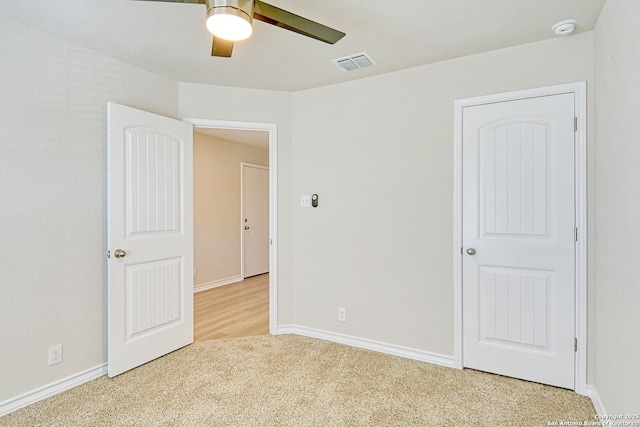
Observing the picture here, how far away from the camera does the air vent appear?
8.29 feet

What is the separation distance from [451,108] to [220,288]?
4110 millimetres

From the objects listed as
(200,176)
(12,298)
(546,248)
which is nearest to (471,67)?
(546,248)

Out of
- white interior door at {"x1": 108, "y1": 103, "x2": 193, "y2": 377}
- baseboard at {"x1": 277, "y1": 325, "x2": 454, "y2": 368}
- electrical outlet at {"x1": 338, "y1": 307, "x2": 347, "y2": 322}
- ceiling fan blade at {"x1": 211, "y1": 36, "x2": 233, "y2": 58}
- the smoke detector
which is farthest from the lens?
electrical outlet at {"x1": 338, "y1": 307, "x2": 347, "y2": 322}

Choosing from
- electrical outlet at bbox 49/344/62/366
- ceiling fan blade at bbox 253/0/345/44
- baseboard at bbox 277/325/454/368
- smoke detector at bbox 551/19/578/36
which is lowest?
baseboard at bbox 277/325/454/368

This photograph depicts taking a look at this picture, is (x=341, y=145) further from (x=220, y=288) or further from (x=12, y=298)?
(x=220, y=288)

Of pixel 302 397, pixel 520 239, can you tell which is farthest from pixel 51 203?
pixel 520 239

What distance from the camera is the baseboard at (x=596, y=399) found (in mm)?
1956

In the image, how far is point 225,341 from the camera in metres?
3.11

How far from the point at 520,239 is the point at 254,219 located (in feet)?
14.9

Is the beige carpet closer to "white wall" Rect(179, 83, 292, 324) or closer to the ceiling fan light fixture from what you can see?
"white wall" Rect(179, 83, 292, 324)

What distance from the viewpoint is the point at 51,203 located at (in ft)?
7.34

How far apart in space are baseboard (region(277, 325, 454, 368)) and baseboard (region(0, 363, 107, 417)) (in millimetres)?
1459

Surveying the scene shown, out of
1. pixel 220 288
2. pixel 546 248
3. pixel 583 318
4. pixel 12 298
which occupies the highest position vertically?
pixel 546 248

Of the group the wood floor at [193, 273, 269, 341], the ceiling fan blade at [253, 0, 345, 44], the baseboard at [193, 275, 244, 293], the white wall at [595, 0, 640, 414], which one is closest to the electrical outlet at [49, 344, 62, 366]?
the wood floor at [193, 273, 269, 341]
